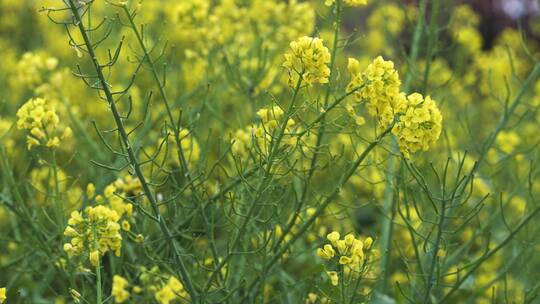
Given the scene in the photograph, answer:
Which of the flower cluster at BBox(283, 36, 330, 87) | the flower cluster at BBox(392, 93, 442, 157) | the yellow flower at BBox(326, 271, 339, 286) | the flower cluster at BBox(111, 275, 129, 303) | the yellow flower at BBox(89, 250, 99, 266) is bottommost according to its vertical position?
the yellow flower at BBox(89, 250, 99, 266)

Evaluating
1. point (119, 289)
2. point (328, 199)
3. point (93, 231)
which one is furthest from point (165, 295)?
point (328, 199)

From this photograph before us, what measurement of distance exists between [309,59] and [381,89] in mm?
208

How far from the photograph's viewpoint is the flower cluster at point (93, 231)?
210 centimetres

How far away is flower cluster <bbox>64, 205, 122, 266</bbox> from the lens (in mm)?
2096

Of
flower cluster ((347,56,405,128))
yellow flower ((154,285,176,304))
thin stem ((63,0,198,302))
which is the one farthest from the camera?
yellow flower ((154,285,176,304))

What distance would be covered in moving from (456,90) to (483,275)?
1.52 metres

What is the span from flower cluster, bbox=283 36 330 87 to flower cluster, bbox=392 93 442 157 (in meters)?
0.21

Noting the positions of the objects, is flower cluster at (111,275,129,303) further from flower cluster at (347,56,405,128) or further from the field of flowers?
flower cluster at (347,56,405,128)

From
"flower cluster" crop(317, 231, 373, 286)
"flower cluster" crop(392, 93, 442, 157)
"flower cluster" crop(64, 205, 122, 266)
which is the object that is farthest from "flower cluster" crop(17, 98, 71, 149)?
"flower cluster" crop(392, 93, 442, 157)

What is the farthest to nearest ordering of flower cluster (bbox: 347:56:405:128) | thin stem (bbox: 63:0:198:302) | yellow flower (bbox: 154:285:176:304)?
yellow flower (bbox: 154:285:176:304), flower cluster (bbox: 347:56:405:128), thin stem (bbox: 63:0:198:302)

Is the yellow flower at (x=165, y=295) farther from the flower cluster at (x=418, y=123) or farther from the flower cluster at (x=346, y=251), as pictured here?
the flower cluster at (x=418, y=123)

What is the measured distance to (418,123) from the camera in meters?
2.00

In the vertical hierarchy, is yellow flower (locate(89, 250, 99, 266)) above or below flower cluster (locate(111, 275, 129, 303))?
below

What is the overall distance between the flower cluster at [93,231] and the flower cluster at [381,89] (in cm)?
70
